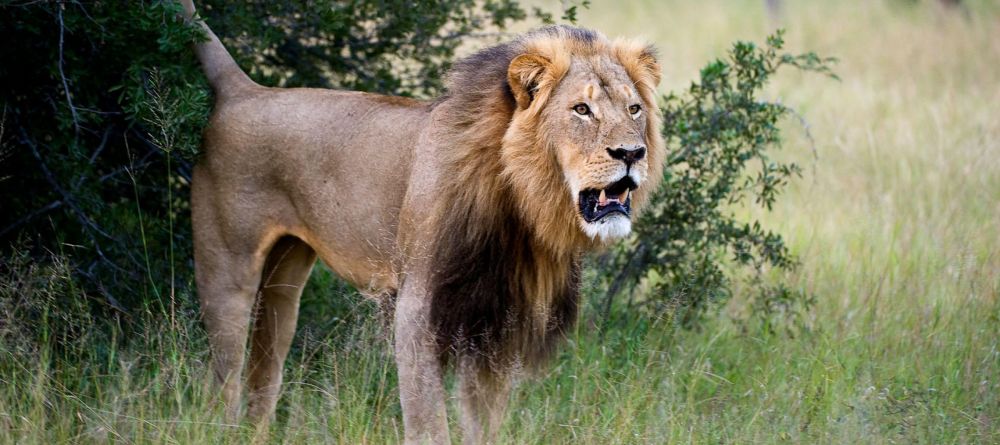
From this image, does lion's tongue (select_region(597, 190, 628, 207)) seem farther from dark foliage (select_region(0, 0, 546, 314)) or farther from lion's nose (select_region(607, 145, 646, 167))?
dark foliage (select_region(0, 0, 546, 314))

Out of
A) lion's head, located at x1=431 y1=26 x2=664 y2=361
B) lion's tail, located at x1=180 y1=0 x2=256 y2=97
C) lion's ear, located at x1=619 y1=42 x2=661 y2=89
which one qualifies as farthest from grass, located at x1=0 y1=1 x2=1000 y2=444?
lion's ear, located at x1=619 y1=42 x2=661 y2=89

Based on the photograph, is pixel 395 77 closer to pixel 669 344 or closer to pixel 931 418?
pixel 669 344

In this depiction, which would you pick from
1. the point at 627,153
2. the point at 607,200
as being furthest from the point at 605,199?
the point at 627,153

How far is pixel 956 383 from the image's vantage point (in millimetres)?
4348

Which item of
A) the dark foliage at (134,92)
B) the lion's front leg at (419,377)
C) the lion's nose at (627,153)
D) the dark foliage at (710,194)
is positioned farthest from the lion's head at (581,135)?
the dark foliage at (710,194)

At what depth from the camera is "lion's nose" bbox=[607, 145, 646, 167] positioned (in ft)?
10.6

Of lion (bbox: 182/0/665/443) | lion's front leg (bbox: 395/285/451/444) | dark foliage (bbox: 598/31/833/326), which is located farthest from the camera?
dark foliage (bbox: 598/31/833/326)

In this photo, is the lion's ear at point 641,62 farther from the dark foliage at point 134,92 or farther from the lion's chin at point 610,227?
the dark foliage at point 134,92

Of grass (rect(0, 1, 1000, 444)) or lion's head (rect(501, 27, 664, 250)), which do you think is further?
grass (rect(0, 1, 1000, 444))

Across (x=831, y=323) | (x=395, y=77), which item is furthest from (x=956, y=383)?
(x=395, y=77)

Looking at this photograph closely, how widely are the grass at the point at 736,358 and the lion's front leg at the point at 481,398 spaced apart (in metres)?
0.06

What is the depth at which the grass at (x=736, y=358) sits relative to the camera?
3717mm

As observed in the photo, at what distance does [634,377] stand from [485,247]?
1.10 m

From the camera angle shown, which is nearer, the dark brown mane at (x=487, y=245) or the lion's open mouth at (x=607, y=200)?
the lion's open mouth at (x=607, y=200)
